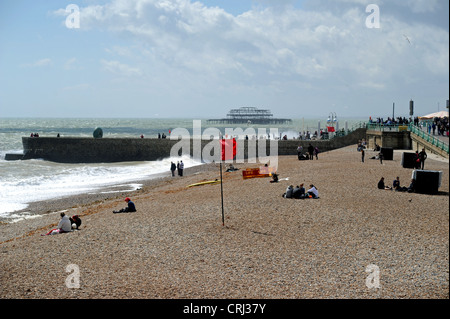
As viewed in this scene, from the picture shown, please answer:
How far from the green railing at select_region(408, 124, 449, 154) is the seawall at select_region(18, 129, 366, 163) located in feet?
47.8

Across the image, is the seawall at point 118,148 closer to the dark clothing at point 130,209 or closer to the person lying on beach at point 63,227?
the dark clothing at point 130,209

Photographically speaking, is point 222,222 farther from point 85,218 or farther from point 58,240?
point 85,218

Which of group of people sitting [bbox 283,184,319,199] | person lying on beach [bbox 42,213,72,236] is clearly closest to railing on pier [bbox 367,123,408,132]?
group of people sitting [bbox 283,184,319,199]

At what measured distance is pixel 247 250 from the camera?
10.8 m

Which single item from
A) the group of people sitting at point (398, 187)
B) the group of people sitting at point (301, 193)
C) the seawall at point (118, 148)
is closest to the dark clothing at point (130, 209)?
the group of people sitting at point (301, 193)

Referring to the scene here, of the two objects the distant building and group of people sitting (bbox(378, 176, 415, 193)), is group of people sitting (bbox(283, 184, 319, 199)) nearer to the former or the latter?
group of people sitting (bbox(378, 176, 415, 193))

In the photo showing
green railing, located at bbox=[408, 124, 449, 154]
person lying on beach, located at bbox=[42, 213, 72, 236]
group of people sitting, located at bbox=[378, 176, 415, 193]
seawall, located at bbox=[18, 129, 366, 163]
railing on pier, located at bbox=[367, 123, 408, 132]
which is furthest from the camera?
seawall, located at bbox=[18, 129, 366, 163]

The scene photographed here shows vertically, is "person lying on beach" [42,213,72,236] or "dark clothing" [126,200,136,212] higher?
"dark clothing" [126,200,136,212]

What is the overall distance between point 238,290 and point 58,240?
593 centimetres

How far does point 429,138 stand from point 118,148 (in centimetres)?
2960

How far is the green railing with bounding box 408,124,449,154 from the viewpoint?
2342 centimetres

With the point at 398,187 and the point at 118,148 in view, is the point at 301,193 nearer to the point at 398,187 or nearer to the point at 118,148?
the point at 398,187

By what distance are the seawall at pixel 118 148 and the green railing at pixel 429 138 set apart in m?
14.6
